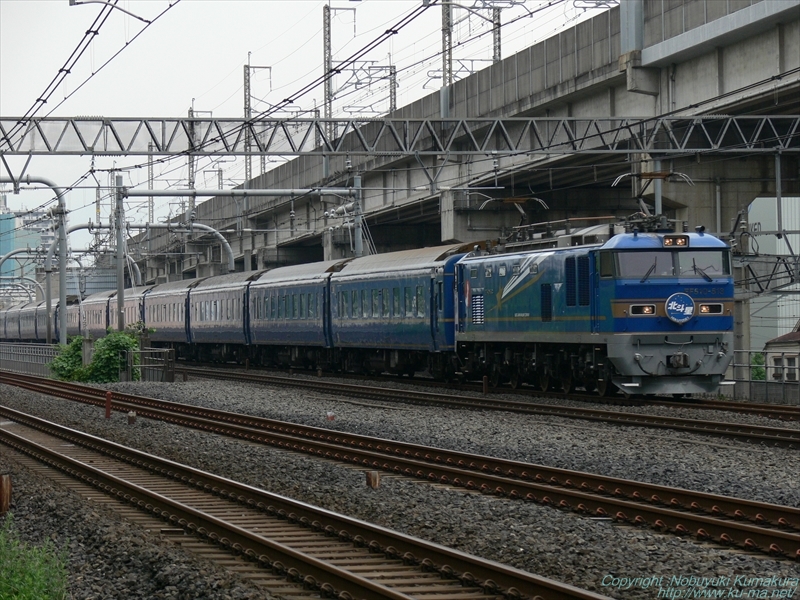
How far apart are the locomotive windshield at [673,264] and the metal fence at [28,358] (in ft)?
87.4

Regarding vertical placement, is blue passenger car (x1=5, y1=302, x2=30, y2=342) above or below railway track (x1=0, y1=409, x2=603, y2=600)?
above

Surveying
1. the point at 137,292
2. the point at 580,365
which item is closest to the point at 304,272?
the point at 580,365

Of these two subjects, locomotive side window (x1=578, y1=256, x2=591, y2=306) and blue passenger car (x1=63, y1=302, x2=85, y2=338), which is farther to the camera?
blue passenger car (x1=63, y1=302, x2=85, y2=338)

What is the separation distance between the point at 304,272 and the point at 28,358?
50.4ft

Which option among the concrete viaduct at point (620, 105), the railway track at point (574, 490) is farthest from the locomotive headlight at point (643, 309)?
the railway track at point (574, 490)

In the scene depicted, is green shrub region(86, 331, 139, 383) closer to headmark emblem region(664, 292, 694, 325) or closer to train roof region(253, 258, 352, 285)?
train roof region(253, 258, 352, 285)

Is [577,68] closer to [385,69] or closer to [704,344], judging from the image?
[704,344]

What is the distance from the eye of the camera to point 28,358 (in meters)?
48.8

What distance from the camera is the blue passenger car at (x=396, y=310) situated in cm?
2961

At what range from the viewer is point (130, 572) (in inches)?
379

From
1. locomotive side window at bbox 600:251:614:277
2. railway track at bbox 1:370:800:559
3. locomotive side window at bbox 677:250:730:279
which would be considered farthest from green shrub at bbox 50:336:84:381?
locomotive side window at bbox 677:250:730:279

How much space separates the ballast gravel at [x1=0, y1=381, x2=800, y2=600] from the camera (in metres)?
8.90

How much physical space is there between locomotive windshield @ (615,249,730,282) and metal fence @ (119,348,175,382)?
19.6 metres

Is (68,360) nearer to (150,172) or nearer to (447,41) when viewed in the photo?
(447,41)
